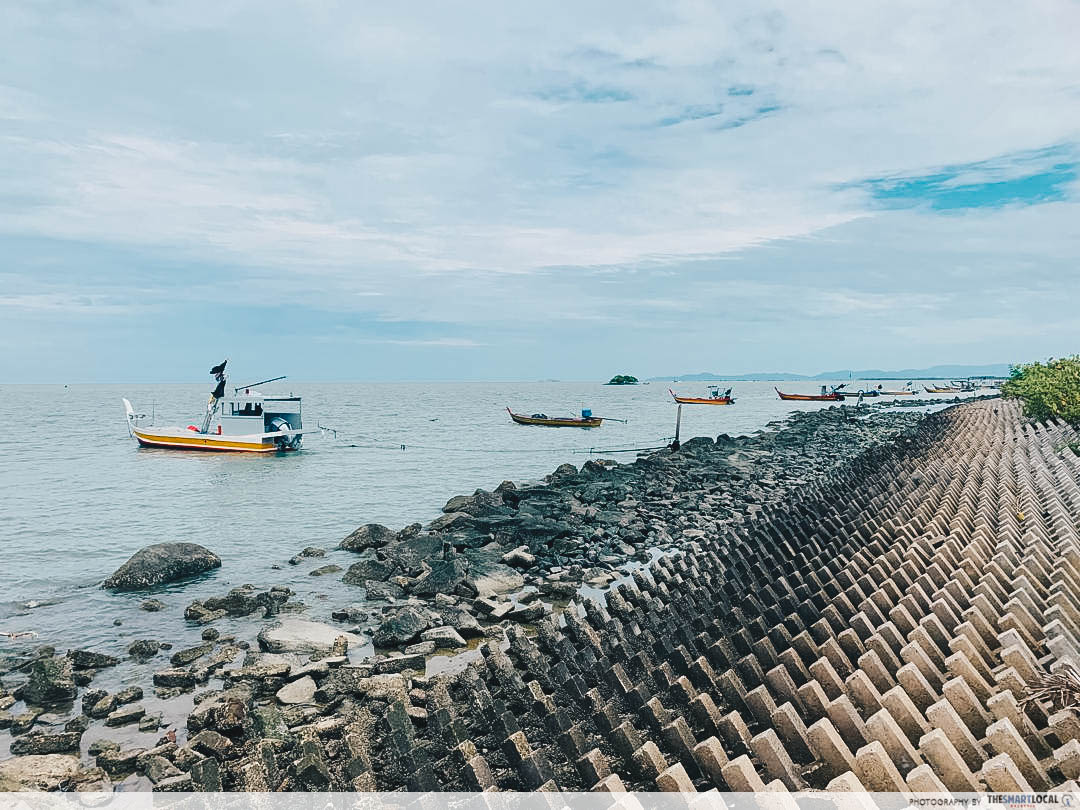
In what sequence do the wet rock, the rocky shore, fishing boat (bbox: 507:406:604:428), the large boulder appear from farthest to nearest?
fishing boat (bbox: 507:406:604:428) → the large boulder → the wet rock → the rocky shore

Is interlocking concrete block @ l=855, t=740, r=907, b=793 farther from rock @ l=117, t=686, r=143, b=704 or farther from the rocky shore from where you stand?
rock @ l=117, t=686, r=143, b=704

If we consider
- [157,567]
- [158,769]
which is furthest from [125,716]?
[157,567]

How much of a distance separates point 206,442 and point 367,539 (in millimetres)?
30179

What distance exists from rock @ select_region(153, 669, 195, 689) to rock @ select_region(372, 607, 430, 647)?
266 centimetres

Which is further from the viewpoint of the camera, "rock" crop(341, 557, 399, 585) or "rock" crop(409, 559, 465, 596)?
"rock" crop(341, 557, 399, 585)

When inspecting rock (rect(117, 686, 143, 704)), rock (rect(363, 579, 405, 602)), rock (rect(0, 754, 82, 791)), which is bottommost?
rock (rect(363, 579, 405, 602))

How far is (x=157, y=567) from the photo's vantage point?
1620 cm

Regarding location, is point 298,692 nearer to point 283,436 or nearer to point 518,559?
point 518,559

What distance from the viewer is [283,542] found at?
72.0ft

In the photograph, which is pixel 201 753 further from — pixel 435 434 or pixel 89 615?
pixel 435 434

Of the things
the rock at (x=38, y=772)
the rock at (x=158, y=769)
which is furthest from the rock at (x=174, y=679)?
the rock at (x=158, y=769)

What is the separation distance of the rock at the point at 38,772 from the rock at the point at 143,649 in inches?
147

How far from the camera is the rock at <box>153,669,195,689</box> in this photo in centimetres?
998

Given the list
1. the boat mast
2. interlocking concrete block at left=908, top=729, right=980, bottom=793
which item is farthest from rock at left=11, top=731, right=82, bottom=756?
the boat mast
